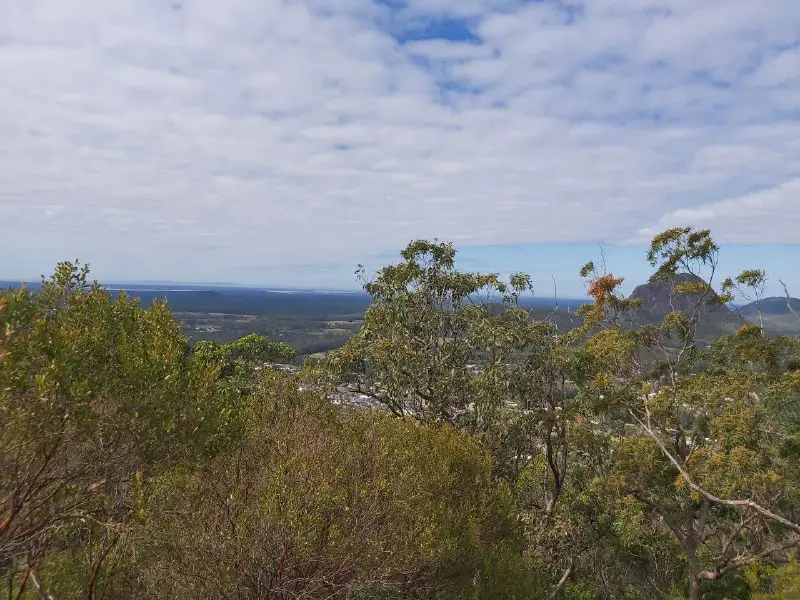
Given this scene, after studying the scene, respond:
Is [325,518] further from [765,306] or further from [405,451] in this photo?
[765,306]

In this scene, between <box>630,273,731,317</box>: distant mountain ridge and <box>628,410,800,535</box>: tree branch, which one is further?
<box>630,273,731,317</box>: distant mountain ridge

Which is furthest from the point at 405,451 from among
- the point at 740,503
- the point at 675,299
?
the point at 675,299

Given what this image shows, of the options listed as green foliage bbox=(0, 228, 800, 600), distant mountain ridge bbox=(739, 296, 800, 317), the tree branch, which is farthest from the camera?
distant mountain ridge bbox=(739, 296, 800, 317)

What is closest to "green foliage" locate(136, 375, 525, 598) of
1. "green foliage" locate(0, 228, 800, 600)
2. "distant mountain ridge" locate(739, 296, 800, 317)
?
"green foliage" locate(0, 228, 800, 600)

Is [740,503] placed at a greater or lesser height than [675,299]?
lesser

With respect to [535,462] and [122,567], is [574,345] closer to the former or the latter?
[535,462]

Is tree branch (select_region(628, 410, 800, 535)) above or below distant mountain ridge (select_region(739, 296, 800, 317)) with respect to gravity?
below

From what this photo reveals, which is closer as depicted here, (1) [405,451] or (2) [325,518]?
(2) [325,518]

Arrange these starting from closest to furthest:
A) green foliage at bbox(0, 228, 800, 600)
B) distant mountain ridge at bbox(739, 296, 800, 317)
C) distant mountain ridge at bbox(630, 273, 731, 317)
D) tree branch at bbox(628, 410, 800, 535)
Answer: green foliage at bbox(0, 228, 800, 600) → tree branch at bbox(628, 410, 800, 535) → distant mountain ridge at bbox(739, 296, 800, 317) → distant mountain ridge at bbox(630, 273, 731, 317)

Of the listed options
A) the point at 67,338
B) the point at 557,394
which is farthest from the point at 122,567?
the point at 557,394

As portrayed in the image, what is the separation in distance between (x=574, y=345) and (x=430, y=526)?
12511 millimetres

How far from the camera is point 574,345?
2056 centimetres

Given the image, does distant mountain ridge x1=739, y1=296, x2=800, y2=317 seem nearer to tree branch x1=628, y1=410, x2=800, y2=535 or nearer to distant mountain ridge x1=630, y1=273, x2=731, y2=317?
distant mountain ridge x1=630, y1=273, x2=731, y2=317

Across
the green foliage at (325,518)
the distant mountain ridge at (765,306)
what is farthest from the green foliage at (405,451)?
the distant mountain ridge at (765,306)
